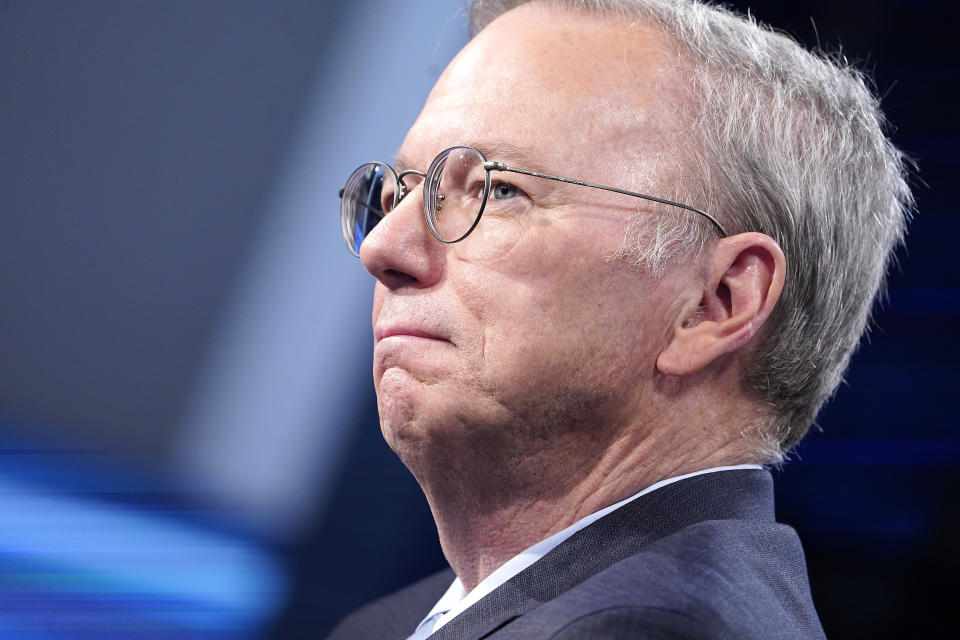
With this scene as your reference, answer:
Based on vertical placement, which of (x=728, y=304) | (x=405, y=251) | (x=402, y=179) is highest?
(x=402, y=179)

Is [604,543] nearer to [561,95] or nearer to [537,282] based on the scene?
[537,282]

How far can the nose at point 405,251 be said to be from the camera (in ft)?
4.08

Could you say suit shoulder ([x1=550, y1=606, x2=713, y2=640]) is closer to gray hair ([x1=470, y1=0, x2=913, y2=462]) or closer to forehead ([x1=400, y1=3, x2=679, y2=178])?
gray hair ([x1=470, y1=0, x2=913, y2=462])

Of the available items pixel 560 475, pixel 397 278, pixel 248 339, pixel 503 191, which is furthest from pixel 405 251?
pixel 248 339

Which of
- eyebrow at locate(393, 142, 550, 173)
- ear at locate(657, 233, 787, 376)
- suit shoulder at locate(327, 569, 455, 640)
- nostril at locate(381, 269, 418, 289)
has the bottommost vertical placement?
suit shoulder at locate(327, 569, 455, 640)

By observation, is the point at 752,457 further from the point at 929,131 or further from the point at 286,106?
the point at 286,106

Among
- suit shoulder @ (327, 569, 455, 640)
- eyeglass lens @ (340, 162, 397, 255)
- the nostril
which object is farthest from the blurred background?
the nostril

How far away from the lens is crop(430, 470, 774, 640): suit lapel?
1.14 metres

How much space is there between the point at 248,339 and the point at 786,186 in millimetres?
1173

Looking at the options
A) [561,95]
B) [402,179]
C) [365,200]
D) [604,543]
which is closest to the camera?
[604,543]

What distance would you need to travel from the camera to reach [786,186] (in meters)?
1.31

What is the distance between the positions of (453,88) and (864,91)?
2.60 ft

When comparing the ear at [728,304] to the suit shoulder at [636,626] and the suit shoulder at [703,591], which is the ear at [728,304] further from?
the suit shoulder at [636,626]

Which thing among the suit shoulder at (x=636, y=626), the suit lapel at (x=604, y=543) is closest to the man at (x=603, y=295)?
the suit lapel at (x=604, y=543)
